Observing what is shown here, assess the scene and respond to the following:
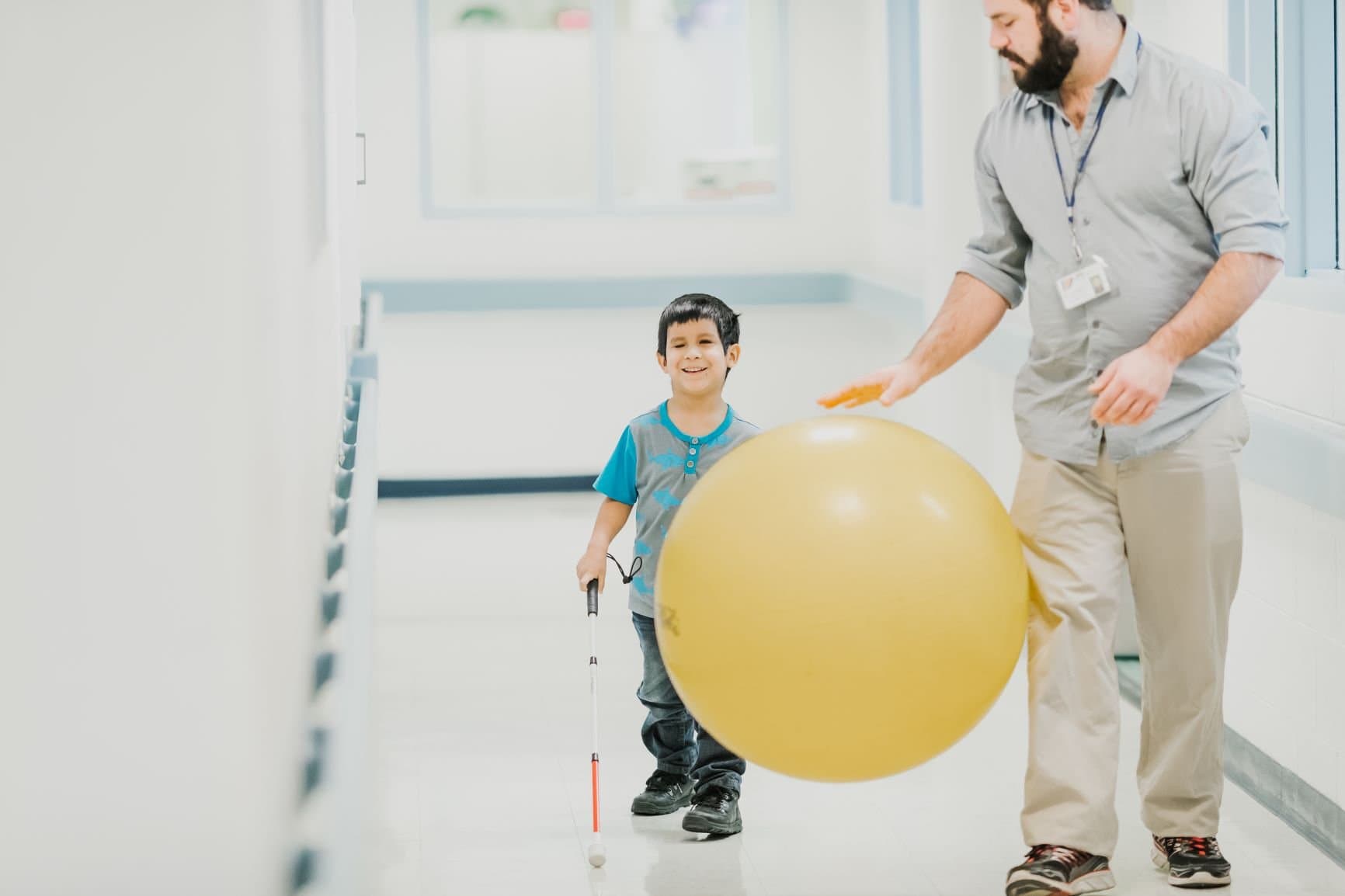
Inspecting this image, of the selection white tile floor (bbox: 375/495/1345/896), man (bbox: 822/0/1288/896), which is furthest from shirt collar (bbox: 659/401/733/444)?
white tile floor (bbox: 375/495/1345/896)

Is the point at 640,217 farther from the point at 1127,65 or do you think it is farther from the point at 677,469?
the point at 1127,65

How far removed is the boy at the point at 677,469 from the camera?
3.45m

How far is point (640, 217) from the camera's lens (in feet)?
29.1

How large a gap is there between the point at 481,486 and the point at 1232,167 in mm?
6254

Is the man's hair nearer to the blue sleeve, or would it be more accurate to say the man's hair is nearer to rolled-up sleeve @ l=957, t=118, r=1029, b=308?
rolled-up sleeve @ l=957, t=118, r=1029, b=308

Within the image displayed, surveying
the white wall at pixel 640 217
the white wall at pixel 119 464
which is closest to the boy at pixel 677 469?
the white wall at pixel 119 464

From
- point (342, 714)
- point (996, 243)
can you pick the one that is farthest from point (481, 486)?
point (342, 714)

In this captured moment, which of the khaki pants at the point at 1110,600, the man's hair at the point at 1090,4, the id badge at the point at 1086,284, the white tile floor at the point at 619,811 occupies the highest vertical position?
the man's hair at the point at 1090,4

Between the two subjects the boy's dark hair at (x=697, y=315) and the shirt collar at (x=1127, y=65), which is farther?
the boy's dark hair at (x=697, y=315)

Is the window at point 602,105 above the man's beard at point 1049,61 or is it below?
above

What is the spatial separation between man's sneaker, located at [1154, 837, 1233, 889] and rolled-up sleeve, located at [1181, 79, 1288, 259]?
1164 millimetres

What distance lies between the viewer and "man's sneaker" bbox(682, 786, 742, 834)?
3586 mm

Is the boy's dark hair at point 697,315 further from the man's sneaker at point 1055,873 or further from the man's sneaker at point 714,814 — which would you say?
the man's sneaker at point 1055,873

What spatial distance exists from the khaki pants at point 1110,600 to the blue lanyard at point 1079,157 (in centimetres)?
41
